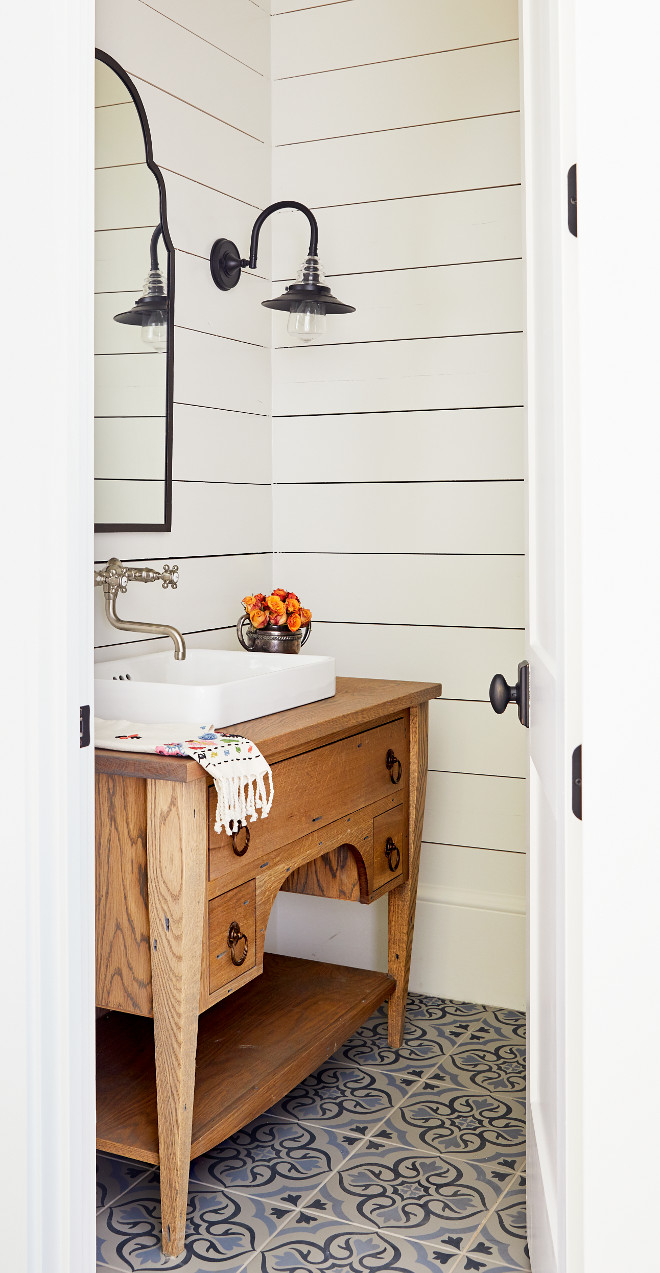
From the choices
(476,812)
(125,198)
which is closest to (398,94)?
(125,198)

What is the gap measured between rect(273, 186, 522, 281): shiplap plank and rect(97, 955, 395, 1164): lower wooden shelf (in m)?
1.80

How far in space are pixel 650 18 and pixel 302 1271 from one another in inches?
70.1

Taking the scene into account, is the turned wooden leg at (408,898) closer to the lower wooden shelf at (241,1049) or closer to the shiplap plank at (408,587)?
the lower wooden shelf at (241,1049)

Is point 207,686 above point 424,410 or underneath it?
underneath

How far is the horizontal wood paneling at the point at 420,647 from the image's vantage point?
277 centimetres

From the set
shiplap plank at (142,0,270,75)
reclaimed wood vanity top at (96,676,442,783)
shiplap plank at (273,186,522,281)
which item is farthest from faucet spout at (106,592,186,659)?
shiplap plank at (142,0,270,75)

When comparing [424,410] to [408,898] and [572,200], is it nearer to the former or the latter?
[408,898]

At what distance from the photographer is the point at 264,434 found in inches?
116

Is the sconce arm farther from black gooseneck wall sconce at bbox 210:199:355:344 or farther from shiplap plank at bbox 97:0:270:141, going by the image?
shiplap plank at bbox 97:0:270:141

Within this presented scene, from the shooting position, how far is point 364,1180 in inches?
79.3

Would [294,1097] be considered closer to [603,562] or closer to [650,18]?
[603,562]

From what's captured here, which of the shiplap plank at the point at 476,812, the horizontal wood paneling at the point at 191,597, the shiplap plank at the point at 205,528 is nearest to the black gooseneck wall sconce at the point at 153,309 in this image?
the shiplap plank at the point at 205,528

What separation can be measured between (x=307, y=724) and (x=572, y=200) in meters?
1.19

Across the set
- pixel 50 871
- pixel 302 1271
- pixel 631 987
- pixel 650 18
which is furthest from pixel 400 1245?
pixel 650 18
